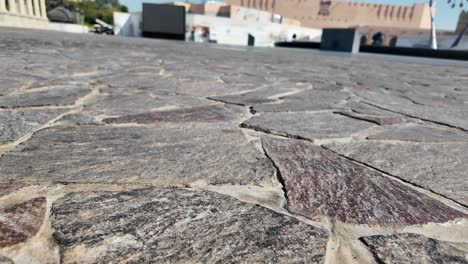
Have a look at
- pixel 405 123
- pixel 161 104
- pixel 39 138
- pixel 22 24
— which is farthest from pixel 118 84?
pixel 22 24

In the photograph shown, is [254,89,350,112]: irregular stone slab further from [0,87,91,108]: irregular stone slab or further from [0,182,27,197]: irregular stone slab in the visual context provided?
[0,182,27,197]: irregular stone slab

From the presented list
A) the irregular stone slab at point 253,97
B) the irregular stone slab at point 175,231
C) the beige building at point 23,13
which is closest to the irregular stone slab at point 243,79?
the irregular stone slab at point 253,97

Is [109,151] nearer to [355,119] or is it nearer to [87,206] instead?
[87,206]

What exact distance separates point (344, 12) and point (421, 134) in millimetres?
61338

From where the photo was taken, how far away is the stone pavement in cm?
A: 75

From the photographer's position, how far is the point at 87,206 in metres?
0.85

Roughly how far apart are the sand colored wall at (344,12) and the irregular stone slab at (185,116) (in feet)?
196

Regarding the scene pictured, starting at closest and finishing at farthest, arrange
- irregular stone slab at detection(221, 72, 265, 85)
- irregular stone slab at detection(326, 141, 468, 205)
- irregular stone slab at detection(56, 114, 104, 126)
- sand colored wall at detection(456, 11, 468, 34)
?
irregular stone slab at detection(326, 141, 468, 205)
irregular stone slab at detection(56, 114, 104, 126)
irregular stone slab at detection(221, 72, 265, 85)
sand colored wall at detection(456, 11, 468, 34)

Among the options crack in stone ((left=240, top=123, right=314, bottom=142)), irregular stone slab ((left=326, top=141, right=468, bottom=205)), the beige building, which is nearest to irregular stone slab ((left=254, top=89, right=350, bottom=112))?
crack in stone ((left=240, top=123, right=314, bottom=142))

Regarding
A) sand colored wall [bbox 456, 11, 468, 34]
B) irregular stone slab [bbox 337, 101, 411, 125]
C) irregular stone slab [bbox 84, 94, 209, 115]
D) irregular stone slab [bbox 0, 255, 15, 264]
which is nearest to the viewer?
irregular stone slab [bbox 0, 255, 15, 264]

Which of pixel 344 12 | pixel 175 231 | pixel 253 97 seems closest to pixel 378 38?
pixel 344 12

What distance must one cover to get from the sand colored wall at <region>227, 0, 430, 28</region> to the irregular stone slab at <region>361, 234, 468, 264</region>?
2388 inches

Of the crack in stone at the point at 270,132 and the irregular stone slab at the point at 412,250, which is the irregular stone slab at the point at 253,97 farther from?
the irregular stone slab at the point at 412,250

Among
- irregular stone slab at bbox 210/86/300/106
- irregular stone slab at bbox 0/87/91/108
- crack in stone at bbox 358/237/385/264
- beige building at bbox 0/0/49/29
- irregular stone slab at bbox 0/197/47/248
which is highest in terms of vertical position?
beige building at bbox 0/0/49/29
